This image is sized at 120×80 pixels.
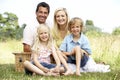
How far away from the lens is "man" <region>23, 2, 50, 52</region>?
19.8ft

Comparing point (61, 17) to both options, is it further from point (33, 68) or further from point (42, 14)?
point (33, 68)

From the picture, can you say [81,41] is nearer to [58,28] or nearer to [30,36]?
[58,28]

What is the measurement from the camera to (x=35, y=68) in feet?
17.5

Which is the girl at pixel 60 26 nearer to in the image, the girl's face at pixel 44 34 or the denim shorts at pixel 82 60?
the denim shorts at pixel 82 60

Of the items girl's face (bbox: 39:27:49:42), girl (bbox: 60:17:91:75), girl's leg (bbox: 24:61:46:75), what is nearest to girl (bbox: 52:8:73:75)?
girl (bbox: 60:17:91:75)

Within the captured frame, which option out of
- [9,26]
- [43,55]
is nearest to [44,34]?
[43,55]

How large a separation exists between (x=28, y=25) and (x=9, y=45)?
583cm

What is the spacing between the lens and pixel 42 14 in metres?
6.02

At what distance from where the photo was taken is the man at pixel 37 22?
6.04 meters

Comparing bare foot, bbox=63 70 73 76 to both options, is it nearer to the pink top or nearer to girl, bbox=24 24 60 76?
girl, bbox=24 24 60 76

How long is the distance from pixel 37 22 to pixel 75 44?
2.63ft

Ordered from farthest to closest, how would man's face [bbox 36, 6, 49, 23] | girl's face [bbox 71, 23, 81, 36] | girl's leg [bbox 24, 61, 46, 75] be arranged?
man's face [bbox 36, 6, 49, 23], girl's face [bbox 71, 23, 81, 36], girl's leg [bbox 24, 61, 46, 75]

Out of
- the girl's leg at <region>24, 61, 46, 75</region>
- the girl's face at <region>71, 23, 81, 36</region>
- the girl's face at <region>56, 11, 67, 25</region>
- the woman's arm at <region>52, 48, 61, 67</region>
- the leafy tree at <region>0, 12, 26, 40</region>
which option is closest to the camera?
the girl's leg at <region>24, 61, 46, 75</region>

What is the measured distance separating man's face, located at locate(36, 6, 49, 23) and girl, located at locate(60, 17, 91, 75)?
0.49 metres
